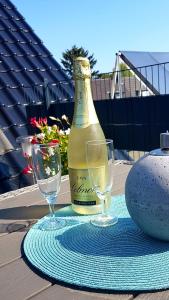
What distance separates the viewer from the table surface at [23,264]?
63cm

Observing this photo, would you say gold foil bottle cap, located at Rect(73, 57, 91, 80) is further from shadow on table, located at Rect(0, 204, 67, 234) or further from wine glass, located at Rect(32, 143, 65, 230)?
shadow on table, located at Rect(0, 204, 67, 234)

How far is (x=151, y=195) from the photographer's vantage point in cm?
73

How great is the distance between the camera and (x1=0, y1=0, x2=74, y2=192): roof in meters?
3.47

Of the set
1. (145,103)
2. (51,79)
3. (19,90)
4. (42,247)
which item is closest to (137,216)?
(42,247)

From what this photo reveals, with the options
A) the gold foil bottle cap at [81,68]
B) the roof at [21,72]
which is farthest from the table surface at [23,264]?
the roof at [21,72]

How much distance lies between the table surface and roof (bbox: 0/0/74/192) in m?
1.97

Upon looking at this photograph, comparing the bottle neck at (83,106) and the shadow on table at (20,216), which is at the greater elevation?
the bottle neck at (83,106)

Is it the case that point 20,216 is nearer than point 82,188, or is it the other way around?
point 82,188

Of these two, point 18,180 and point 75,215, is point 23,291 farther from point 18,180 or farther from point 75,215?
point 18,180

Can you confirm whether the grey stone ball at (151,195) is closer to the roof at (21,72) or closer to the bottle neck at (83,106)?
the bottle neck at (83,106)

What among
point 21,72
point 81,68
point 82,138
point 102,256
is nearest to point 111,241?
point 102,256

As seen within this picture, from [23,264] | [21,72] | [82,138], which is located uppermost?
[21,72]

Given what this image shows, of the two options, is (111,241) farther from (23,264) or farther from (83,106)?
(83,106)

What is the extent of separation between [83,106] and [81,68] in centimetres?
11
